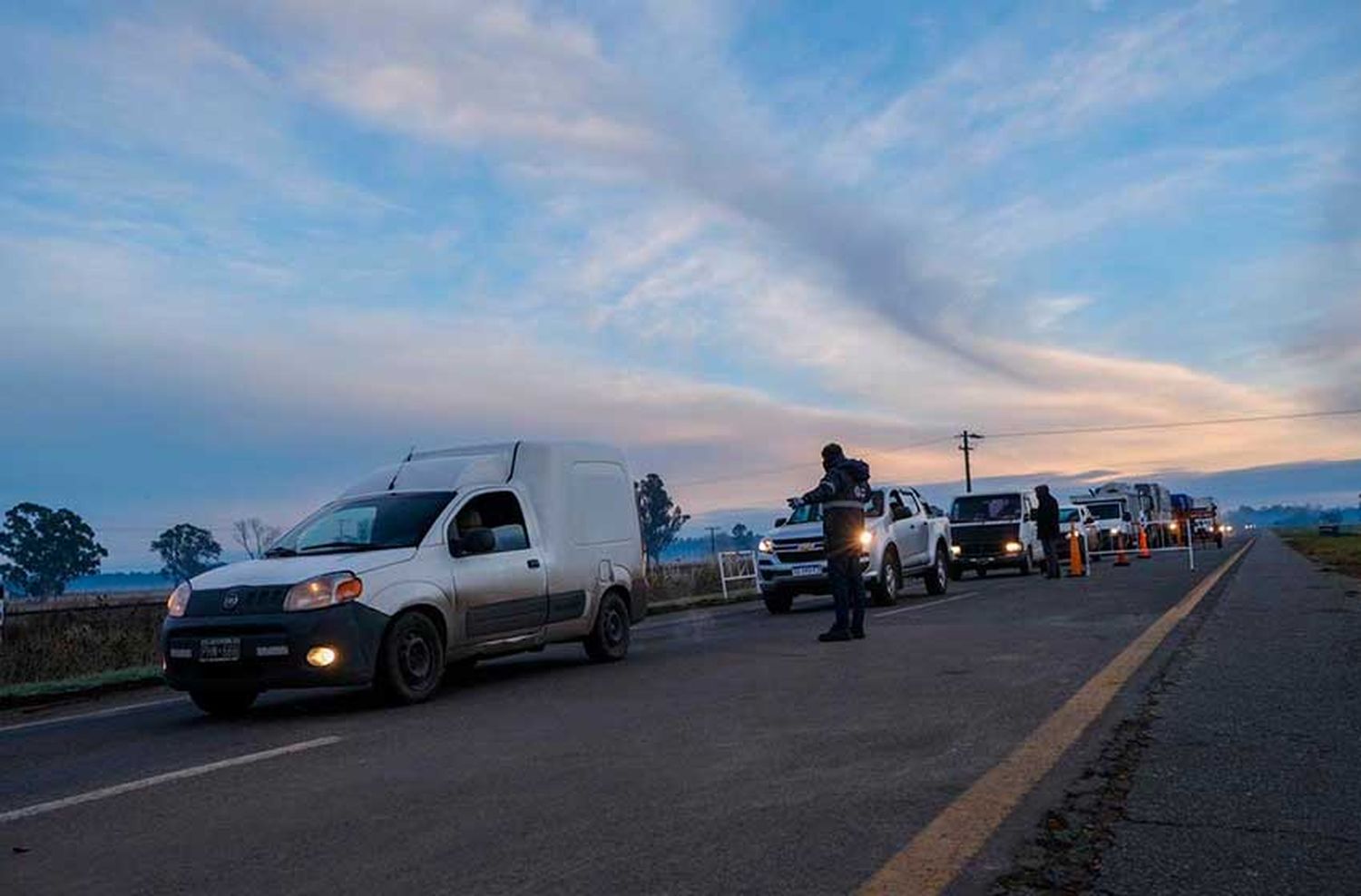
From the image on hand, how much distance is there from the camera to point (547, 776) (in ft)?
18.2

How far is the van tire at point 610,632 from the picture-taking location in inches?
438

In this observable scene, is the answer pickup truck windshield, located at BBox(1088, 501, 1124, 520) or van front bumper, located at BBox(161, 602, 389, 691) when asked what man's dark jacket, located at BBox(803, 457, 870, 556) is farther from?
pickup truck windshield, located at BBox(1088, 501, 1124, 520)

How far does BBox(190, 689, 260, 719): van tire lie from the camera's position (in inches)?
341

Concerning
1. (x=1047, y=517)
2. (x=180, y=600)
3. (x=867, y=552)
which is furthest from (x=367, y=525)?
(x=1047, y=517)

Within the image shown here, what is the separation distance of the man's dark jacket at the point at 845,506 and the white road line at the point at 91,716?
20.9 feet

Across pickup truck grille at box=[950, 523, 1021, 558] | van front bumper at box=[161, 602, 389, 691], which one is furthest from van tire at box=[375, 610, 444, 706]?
pickup truck grille at box=[950, 523, 1021, 558]

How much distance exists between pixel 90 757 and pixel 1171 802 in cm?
604

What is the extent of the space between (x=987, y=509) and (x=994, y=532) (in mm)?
994

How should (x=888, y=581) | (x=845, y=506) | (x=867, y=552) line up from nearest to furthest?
(x=845, y=506) → (x=867, y=552) → (x=888, y=581)

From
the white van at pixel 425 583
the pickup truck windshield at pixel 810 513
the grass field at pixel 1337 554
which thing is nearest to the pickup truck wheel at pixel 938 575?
the pickup truck windshield at pixel 810 513

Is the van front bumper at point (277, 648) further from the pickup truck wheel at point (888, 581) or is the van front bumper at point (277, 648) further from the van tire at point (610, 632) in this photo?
the pickup truck wheel at point (888, 581)

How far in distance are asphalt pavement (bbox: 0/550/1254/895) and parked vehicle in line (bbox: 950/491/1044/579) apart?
750 inches

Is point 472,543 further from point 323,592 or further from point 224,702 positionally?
point 224,702

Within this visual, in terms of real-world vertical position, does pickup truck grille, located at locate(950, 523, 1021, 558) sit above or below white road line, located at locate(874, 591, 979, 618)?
above
